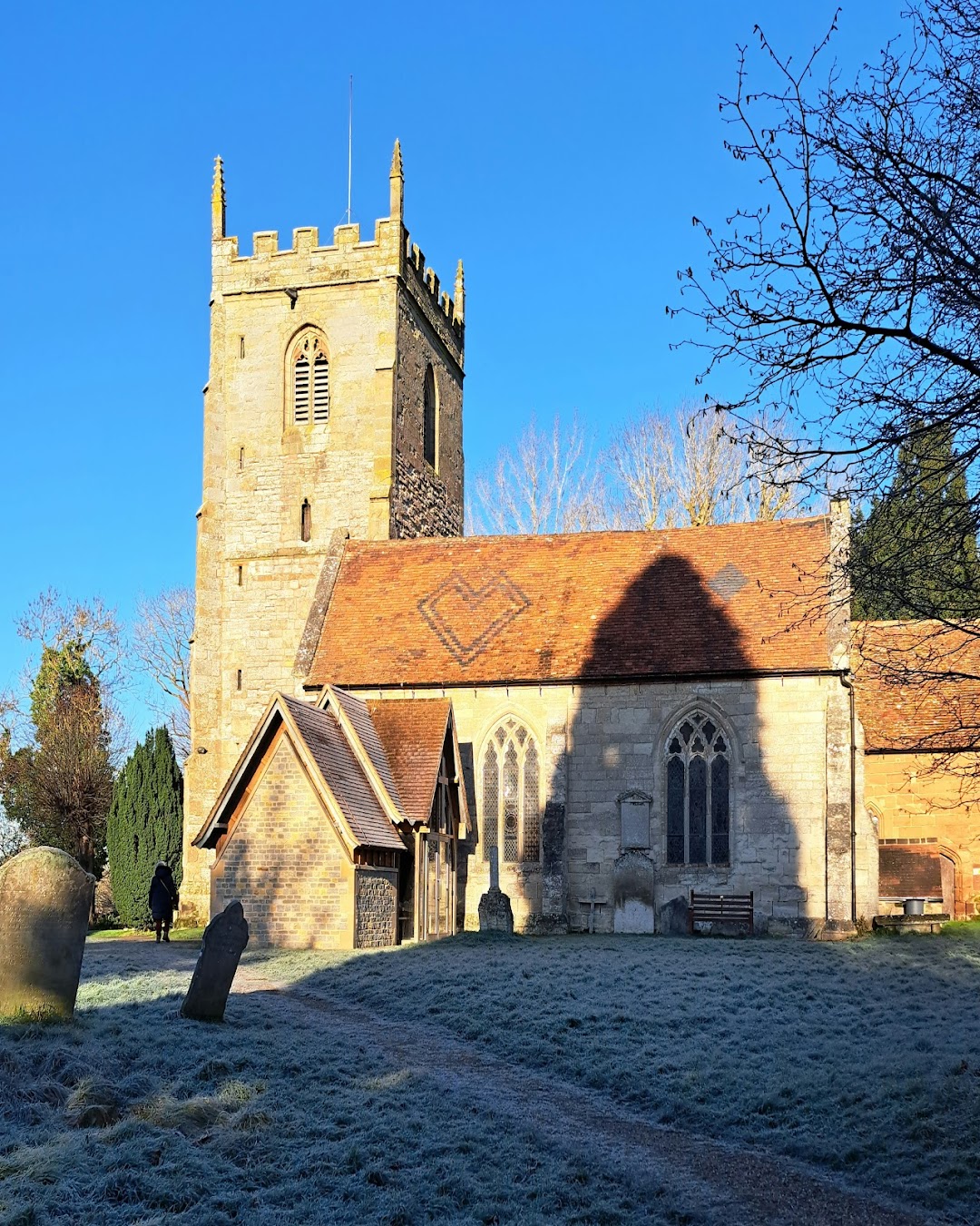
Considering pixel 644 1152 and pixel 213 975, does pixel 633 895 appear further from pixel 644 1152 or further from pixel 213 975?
pixel 644 1152

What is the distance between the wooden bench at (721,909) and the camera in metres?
26.1

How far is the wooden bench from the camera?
26.1 metres

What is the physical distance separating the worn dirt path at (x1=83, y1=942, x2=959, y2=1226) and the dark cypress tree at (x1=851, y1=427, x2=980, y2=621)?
4.31 m

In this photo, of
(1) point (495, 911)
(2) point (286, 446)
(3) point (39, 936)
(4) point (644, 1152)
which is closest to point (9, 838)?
(2) point (286, 446)

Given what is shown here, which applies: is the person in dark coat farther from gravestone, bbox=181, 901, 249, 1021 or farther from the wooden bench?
gravestone, bbox=181, 901, 249, 1021

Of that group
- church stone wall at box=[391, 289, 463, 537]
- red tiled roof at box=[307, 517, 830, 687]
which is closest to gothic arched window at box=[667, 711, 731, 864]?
red tiled roof at box=[307, 517, 830, 687]

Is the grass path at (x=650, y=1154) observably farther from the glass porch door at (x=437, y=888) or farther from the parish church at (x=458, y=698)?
the glass porch door at (x=437, y=888)

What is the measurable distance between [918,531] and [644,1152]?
5.35 m

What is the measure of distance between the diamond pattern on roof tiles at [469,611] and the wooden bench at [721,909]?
23.5ft

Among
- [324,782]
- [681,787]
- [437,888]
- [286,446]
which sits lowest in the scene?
[437,888]

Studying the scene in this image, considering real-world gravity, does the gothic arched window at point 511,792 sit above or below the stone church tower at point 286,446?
below

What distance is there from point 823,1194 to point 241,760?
1565 cm

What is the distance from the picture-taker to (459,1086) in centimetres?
1238

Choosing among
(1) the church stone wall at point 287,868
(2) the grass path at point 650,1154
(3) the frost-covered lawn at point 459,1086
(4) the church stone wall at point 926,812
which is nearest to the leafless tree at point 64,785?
(1) the church stone wall at point 287,868
